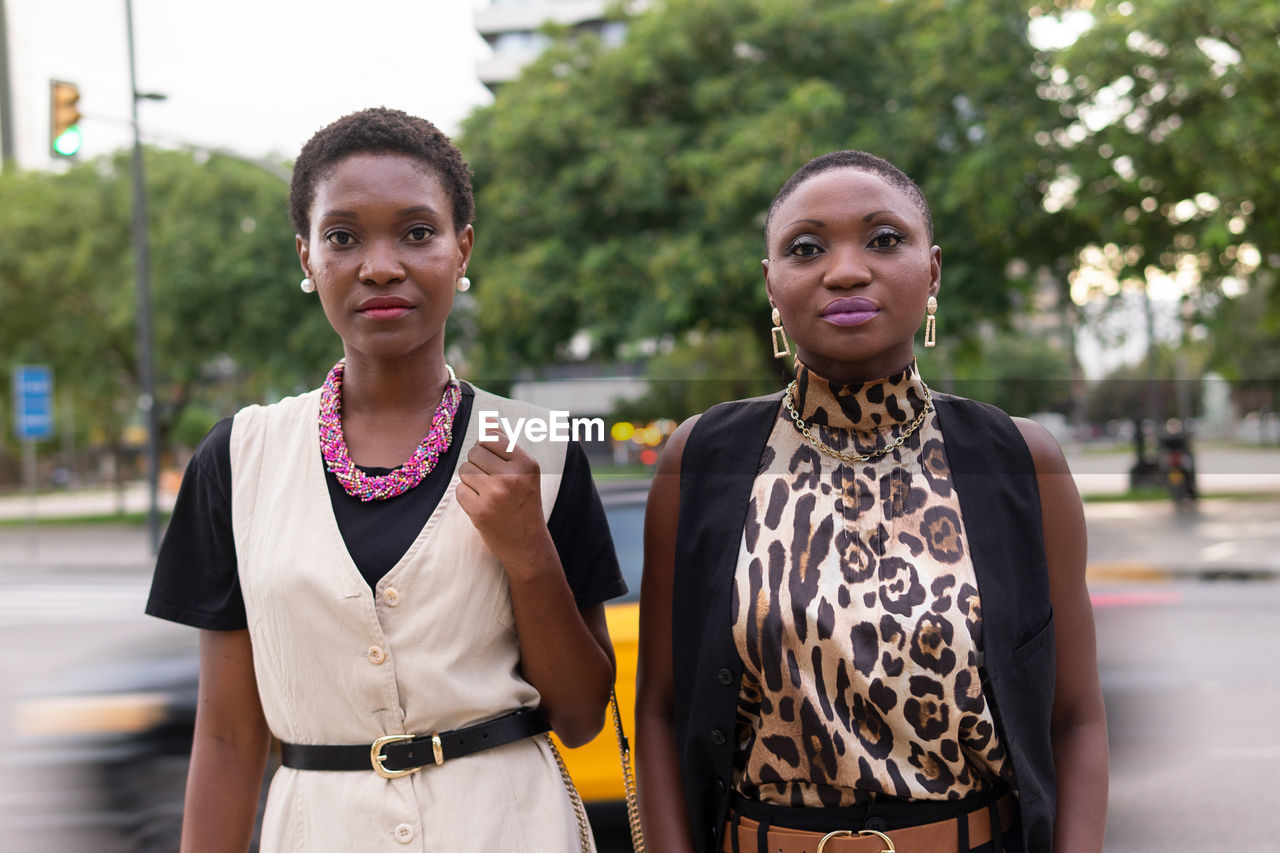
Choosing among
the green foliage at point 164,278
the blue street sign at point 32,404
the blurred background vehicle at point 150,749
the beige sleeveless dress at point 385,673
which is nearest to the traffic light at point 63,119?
the green foliage at point 164,278

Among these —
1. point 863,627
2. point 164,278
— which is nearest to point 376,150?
point 863,627

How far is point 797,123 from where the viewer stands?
40.7ft

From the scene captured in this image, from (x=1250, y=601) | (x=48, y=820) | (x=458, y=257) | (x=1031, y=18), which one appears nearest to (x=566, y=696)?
(x=458, y=257)

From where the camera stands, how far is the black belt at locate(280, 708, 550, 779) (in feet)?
5.15

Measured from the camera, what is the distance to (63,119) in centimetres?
1106

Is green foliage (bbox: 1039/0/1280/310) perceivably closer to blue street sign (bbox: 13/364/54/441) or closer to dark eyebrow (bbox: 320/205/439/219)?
dark eyebrow (bbox: 320/205/439/219)

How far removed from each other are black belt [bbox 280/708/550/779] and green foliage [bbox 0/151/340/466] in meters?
17.2

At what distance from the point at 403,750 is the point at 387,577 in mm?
241

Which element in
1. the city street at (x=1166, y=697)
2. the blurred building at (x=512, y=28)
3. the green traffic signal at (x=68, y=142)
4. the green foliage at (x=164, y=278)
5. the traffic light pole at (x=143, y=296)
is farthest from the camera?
the blurred building at (x=512, y=28)

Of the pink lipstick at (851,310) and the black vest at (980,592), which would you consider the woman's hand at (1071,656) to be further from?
the pink lipstick at (851,310)

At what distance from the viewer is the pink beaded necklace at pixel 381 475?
5.43ft

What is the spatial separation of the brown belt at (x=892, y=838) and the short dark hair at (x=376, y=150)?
3.32ft

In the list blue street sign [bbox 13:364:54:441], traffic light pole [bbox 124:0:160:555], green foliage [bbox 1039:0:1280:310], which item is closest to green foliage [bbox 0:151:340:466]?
blue street sign [bbox 13:364:54:441]

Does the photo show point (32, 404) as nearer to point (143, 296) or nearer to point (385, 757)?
point (143, 296)
